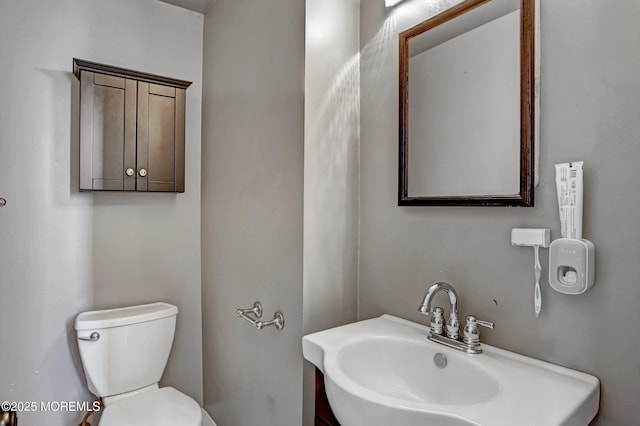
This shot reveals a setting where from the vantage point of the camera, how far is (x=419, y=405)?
74cm

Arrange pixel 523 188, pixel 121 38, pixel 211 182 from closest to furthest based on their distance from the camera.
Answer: pixel 523 188, pixel 121 38, pixel 211 182

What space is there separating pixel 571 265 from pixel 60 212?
203cm

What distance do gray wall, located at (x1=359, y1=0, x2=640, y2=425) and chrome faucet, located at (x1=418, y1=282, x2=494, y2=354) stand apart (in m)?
0.07

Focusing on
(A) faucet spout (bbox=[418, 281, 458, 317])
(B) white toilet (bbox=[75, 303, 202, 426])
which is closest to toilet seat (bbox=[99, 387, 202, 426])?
(B) white toilet (bbox=[75, 303, 202, 426])

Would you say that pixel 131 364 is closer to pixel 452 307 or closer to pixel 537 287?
pixel 452 307

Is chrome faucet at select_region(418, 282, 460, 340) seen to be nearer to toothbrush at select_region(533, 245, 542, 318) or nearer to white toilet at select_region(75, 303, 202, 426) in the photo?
toothbrush at select_region(533, 245, 542, 318)

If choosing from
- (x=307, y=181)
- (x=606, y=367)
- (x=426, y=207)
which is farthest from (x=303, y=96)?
(x=606, y=367)

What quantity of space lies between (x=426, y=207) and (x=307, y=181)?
43 centimetres

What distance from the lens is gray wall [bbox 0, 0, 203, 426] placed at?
5.35 feet

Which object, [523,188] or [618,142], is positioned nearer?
[618,142]

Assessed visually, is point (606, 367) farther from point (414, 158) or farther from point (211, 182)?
point (211, 182)

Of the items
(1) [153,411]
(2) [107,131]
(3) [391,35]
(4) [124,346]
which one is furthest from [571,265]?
(2) [107,131]

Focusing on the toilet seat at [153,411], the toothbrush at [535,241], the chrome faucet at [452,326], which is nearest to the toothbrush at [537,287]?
the toothbrush at [535,241]

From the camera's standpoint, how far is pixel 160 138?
73.8 inches
